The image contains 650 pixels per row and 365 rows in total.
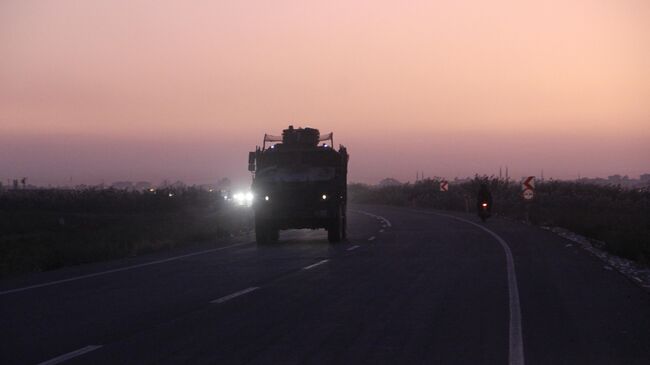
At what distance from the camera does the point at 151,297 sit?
1602 centimetres

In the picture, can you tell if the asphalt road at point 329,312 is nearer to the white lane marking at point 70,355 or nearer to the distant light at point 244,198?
the white lane marking at point 70,355

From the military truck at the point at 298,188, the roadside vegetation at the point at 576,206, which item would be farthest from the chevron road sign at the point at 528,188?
the military truck at the point at 298,188

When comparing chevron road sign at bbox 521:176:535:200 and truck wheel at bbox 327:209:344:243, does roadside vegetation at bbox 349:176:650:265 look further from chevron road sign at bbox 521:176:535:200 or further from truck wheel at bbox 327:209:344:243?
truck wheel at bbox 327:209:344:243

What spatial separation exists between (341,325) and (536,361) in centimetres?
325

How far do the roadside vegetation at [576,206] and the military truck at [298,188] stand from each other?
29.9 feet

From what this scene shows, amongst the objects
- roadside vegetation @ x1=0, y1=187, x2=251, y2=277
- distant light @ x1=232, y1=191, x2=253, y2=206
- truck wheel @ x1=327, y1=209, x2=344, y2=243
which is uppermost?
distant light @ x1=232, y1=191, x2=253, y2=206

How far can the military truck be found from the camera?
31000 millimetres

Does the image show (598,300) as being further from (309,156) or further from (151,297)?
(309,156)

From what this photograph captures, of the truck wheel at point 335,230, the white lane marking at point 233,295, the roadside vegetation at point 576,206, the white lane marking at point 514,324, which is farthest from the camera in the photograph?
the truck wheel at point 335,230

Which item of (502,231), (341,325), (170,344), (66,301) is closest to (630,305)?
(341,325)

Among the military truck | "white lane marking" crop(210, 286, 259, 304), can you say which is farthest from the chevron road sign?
"white lane marking" crop(210, 286, 259, 304)

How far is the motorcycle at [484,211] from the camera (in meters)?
51.0

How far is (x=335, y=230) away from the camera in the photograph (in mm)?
31969

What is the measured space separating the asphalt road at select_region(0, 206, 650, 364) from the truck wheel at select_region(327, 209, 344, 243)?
20.9ft
